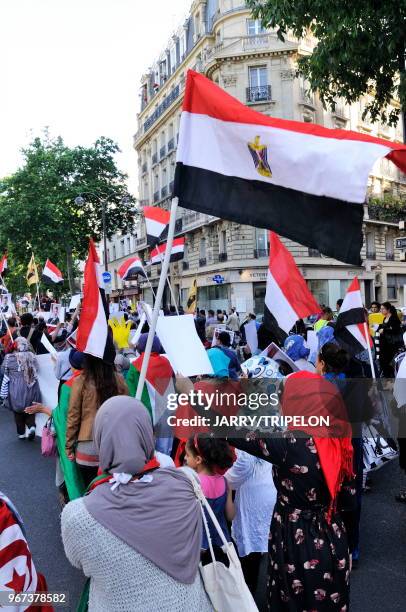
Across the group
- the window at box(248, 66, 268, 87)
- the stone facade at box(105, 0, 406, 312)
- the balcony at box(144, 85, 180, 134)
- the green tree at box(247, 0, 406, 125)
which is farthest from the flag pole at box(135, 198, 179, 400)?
the balcony at box(144, 85, 180, 134)

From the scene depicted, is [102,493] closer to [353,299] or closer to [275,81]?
[353,299]

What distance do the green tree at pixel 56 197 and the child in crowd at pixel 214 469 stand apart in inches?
1276

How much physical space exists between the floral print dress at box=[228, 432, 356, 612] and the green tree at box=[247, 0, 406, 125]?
7925 mm

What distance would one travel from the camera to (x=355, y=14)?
8.41 m

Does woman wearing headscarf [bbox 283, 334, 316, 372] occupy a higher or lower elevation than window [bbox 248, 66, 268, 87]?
lower

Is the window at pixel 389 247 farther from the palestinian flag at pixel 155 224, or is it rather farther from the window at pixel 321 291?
the palestinian flag at pixel 155 224

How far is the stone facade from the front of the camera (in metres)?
31.8

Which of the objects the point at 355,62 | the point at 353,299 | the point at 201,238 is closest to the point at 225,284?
the point at 201,238

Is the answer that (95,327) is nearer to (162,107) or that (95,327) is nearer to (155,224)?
(155,224)

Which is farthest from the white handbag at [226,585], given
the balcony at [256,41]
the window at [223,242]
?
the balcony at [256,41]

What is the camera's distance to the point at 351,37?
8680 millimetres

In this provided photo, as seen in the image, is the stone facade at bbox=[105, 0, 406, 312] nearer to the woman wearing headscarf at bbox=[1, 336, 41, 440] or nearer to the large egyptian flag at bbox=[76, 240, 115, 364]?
the woman wearing headscarf at bbox=[1, 336, 41, 440]

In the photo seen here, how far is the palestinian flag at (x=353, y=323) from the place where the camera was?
6441 mm

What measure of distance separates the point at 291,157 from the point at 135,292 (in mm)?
48056
